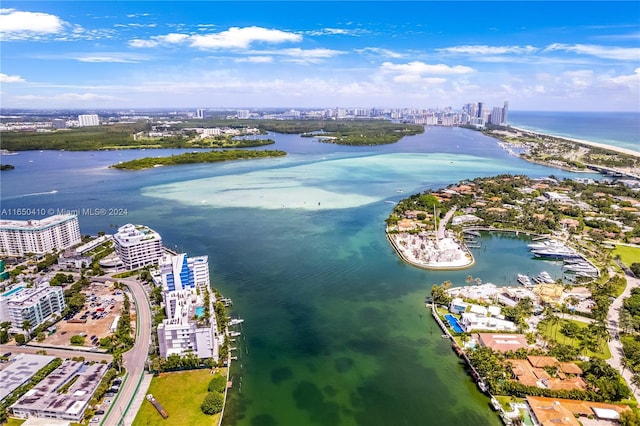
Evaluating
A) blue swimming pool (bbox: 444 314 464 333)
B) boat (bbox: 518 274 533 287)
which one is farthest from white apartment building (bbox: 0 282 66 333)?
boat (bbox: 518 274 533 287)

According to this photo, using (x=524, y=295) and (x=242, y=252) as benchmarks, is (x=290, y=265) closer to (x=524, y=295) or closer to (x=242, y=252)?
(x=242, y=252)

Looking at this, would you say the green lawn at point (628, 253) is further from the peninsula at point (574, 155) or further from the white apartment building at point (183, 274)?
the peninsula at point (574, 155)

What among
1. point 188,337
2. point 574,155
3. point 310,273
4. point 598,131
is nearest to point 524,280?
point 310,273

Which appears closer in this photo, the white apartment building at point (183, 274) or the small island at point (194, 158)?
the white apartment building at point (183, 274)

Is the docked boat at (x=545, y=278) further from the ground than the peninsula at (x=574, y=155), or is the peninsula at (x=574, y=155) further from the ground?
the peninsula at (x=574, y=155)

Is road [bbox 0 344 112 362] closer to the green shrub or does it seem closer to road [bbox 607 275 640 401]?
the green shrub

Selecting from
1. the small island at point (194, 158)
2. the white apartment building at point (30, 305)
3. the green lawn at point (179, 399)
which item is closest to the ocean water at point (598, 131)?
the small island at point (194, 158)
